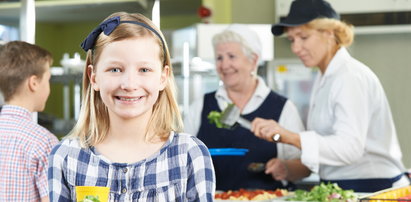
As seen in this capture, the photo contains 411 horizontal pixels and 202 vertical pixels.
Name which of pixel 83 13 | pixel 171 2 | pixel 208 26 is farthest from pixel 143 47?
pixel 83 13

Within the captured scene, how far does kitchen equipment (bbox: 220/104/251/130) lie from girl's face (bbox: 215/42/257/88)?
5.8 inches

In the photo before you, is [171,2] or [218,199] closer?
[218,199]

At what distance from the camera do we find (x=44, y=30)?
10.5 meters

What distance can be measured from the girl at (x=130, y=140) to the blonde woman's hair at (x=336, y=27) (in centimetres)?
150

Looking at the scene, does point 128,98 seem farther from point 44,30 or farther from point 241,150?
point 44,30

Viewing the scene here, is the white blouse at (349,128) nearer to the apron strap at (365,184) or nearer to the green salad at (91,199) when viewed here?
the apron strap at (365,184)

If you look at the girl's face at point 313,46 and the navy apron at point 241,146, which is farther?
the navy apron at point 241,146

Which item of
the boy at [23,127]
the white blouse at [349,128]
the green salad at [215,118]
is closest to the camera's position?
the boy at [23,127]

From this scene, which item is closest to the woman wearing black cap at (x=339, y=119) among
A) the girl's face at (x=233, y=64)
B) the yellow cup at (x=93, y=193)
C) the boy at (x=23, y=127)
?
the girl's face at (x=233, y=64)

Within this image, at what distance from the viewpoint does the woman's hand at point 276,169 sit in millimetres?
3059

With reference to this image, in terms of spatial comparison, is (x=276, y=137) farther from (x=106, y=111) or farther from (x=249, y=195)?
(x=106, y=111)

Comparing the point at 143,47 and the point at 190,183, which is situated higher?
the point at 143,47

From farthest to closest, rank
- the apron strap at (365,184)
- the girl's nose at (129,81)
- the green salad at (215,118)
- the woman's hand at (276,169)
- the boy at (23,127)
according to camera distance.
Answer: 1. the green salad at (215,118)
2. the woman's hand at (276,169)
3. the apron strap at (365,184)
4. the boy at (23,127)
5. the girl's nose at (129,81)

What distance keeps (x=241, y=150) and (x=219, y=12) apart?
2.53m
